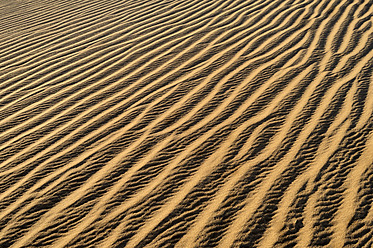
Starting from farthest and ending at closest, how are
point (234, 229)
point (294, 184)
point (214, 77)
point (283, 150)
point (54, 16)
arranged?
point (54, 16)
point (214, 77)
point (283, 150)
point (294, 184)
point (234, 229)

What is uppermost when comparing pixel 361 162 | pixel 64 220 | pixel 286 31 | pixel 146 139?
pixel 286 31

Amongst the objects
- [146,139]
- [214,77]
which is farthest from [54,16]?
[146,139]

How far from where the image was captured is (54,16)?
628cm

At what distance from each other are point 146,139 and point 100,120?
20.2 inches

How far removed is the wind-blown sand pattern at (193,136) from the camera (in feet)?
7.44

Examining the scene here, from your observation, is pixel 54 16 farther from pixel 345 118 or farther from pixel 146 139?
pixel 345 118

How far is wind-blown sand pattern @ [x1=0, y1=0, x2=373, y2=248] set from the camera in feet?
7.44

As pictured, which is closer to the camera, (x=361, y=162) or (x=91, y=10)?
(x=361, y=162)

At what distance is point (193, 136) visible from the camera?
298cm

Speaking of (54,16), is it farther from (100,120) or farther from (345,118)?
(345,118)

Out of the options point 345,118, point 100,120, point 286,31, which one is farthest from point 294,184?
point 286,31

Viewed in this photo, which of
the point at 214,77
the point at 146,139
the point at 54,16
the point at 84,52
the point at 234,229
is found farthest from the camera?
the point at 54,16

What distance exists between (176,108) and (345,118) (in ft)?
4.31

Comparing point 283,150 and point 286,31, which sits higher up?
point 286,31
